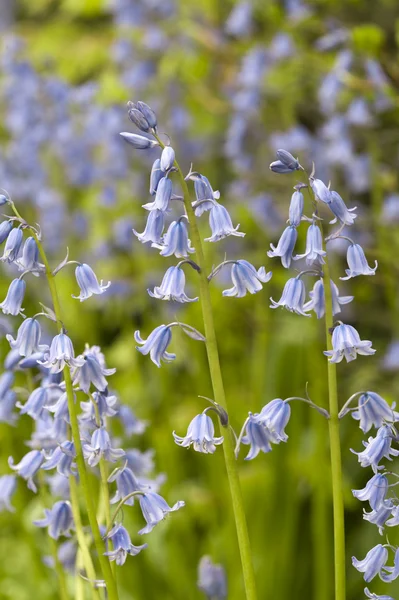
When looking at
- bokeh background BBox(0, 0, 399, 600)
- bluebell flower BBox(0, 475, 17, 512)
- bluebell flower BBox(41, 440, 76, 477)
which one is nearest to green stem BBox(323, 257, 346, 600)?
bluebell flower BBox(41, 440, 76, 477)

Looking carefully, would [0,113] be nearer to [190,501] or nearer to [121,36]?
[121,36]

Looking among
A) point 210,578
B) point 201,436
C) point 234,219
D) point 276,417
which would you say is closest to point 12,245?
point 201,436

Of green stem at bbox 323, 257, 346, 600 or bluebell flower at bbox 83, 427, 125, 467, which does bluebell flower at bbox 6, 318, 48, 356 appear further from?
green stem at bbox 323, 257, 346, 600

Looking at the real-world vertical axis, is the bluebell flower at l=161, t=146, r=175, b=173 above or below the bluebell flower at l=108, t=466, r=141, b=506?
above

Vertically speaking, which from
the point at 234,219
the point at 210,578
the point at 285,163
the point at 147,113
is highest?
the point at 147,113

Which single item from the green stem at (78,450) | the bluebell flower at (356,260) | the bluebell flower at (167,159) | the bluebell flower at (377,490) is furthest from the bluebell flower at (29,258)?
the bluebell flower at (377,490)

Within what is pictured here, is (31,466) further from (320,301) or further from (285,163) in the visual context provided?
(285,163)

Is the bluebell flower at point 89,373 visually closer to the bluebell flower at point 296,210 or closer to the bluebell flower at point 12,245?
the bluebell flower at point 12,245
